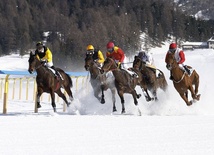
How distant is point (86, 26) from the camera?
5536 inches

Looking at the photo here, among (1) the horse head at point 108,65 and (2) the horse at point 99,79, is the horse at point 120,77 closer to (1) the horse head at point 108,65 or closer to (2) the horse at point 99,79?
(1) the horse head at point 108,65

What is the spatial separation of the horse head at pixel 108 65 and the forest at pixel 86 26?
74.9 metres

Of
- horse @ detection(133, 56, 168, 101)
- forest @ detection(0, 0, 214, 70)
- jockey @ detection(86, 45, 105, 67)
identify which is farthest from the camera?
forest @ detection(0, 0, 214, 70)

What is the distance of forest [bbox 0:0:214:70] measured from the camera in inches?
3984

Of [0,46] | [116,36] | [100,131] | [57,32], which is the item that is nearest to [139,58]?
[100,131]

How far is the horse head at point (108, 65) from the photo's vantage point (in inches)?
561

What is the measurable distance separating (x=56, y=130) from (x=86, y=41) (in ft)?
308

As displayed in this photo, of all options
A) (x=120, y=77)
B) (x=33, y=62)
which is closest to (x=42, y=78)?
(x=33, y=62)

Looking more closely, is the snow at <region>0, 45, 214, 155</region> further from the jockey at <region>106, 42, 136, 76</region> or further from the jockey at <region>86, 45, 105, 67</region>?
the jockey at <region>86, 45, 105, 67</region>

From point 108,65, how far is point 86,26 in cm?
12729

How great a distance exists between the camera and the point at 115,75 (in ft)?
47.9

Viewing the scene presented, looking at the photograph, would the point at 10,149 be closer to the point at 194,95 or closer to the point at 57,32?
the point at 194,95

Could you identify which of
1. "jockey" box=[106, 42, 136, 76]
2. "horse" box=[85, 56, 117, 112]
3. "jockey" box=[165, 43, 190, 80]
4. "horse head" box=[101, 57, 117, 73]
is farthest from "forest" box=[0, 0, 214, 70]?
"horse head" box=[101, 57, 117, 73]

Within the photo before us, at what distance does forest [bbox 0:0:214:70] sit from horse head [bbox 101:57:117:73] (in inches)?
2947
